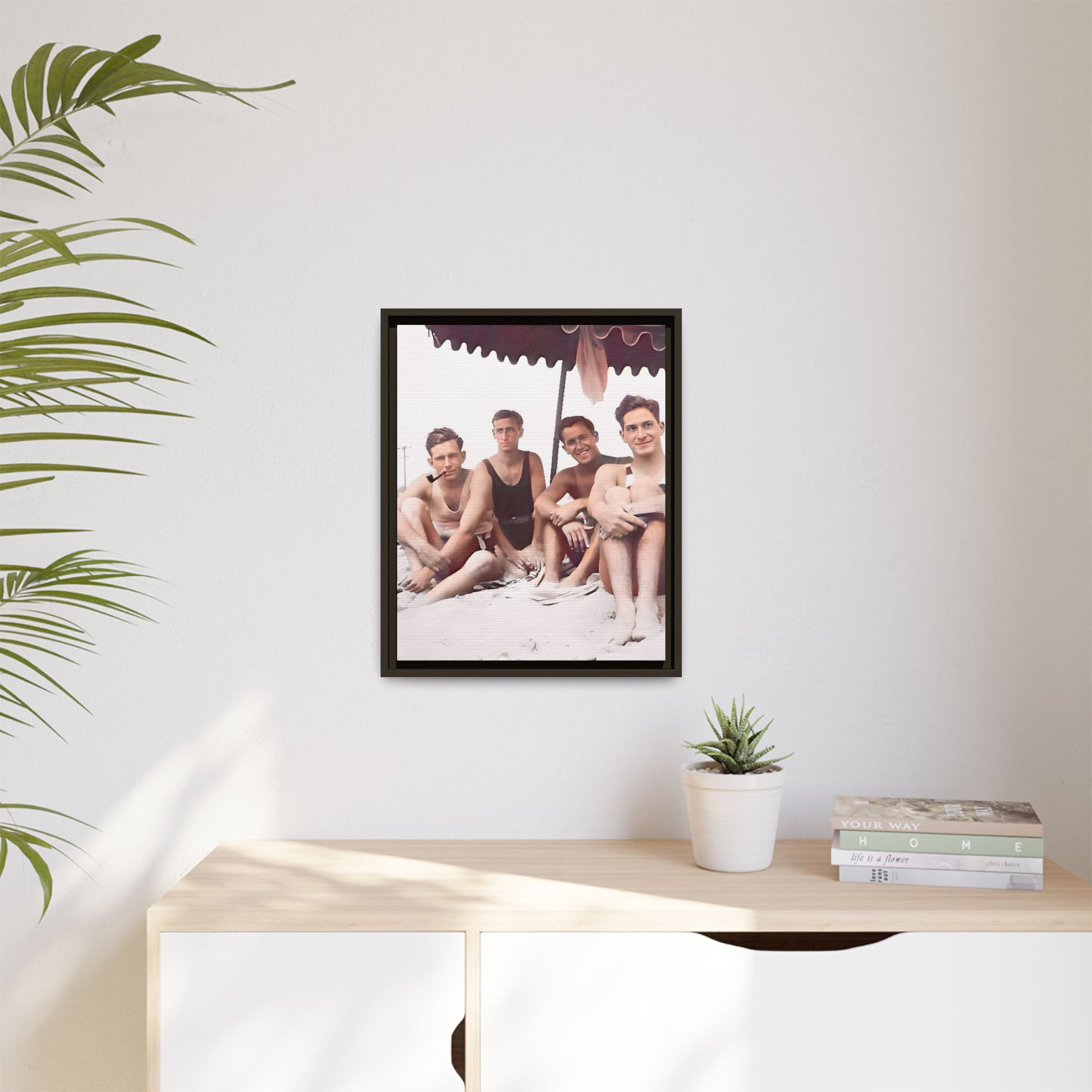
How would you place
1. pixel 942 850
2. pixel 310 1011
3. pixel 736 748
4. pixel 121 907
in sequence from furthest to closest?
pixel 121 907, pixel 736 748, pixel 942 850, pixel 310 1011

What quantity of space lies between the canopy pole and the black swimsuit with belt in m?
0.04

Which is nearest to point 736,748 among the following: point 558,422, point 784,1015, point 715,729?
point 715,729

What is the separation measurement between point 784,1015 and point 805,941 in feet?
0.35

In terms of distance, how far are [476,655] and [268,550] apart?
0.42 m

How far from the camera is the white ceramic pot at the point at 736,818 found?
149cm

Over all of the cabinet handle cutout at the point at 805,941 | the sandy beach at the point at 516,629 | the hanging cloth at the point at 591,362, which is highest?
the hanging cloth at the point at 591,362

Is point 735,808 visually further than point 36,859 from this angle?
A: Yes

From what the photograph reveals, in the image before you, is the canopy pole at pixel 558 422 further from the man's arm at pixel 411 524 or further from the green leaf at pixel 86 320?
the green leaf at pixel 86 320

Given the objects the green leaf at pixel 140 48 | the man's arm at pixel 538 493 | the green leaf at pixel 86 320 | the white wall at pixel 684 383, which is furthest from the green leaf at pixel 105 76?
the man's arm at pixel 538 493

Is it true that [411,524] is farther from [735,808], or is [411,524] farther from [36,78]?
[36,78]

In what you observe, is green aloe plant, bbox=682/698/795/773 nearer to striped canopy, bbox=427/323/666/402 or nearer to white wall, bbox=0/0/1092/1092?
white wall, bbox=0/0/1092/1092

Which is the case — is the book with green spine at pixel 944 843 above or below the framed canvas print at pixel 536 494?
below

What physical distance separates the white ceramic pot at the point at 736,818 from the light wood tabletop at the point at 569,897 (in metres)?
0.02

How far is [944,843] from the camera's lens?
1449 mm
